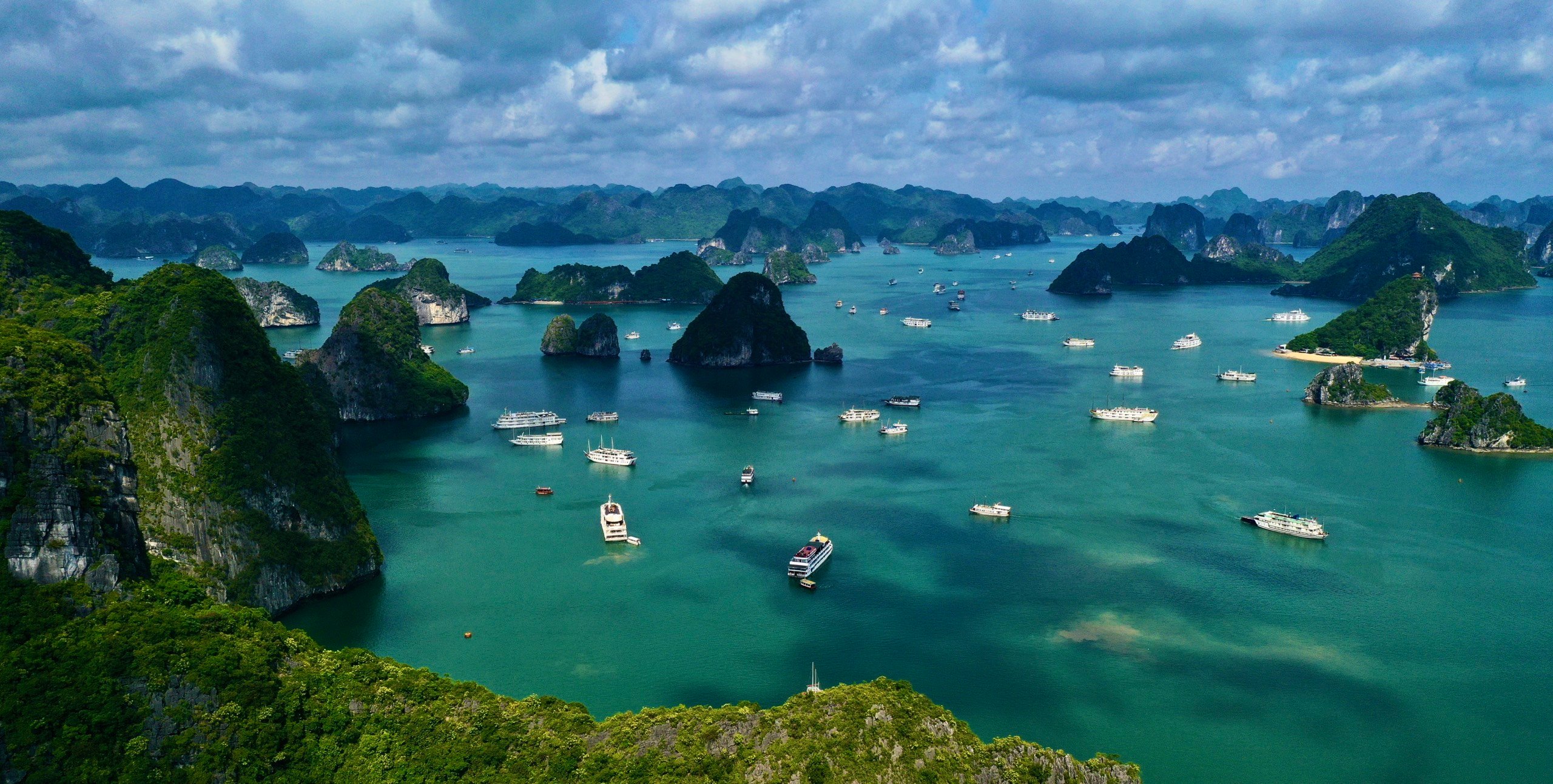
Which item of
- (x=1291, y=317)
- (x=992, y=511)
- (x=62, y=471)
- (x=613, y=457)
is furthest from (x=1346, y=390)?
(x=62, y=471)

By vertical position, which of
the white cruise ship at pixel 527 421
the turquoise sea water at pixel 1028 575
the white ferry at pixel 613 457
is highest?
the white cruise ship at pixel 527 421

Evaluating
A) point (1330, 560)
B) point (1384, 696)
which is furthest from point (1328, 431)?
point (1384, 696)

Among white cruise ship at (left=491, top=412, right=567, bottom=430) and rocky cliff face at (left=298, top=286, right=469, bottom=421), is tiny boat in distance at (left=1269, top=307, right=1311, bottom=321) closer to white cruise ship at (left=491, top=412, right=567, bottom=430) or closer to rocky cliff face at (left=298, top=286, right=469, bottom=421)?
white cruise ship at (left=491, top=412, right=567, bottom=430)

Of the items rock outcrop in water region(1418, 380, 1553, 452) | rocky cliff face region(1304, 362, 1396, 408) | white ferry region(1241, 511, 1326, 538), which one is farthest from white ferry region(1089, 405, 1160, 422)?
white ferry region(1241, 511, 1326, 538)

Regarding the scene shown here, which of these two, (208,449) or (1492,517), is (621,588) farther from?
(1492,517)

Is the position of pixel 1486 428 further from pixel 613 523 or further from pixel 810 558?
pixel 613 523

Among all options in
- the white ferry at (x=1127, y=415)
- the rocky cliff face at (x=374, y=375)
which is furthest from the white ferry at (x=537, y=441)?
the white ferry at (x=1127, y=415)

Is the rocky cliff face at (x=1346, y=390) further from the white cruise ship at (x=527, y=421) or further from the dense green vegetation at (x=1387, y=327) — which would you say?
the white cruise ship at (x=527, y=421)

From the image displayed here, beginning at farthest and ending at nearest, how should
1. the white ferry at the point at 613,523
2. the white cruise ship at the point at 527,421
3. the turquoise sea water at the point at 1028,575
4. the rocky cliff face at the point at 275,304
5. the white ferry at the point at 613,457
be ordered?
the rocky cliff face at the point at 275,304, the white cruise ship at the point at 527,421, the white ferry at the point at 613,457, the white ferry at the point at 613,523, the turquoise sea water at the point at 1028,575
